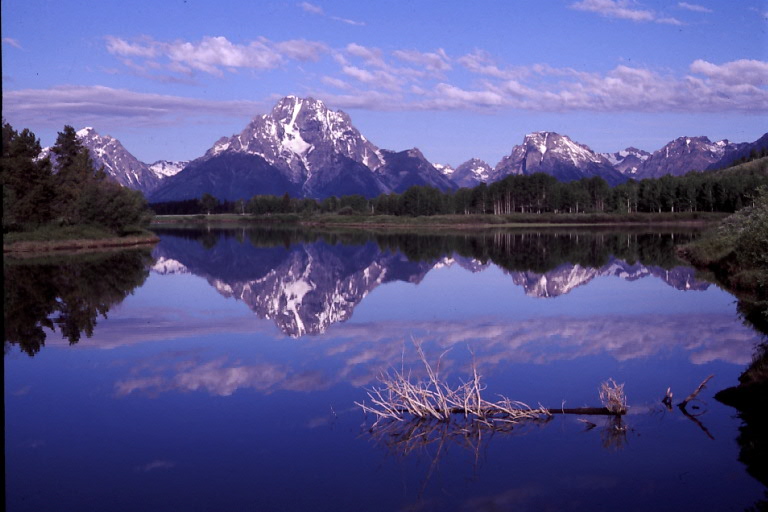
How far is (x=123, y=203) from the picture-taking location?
334ft

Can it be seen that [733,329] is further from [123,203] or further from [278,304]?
[123,203]

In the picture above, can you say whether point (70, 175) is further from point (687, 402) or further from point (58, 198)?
point (687, 402)

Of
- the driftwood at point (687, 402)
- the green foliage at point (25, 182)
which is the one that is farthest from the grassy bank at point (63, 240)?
the driftwood at point (687, 402)

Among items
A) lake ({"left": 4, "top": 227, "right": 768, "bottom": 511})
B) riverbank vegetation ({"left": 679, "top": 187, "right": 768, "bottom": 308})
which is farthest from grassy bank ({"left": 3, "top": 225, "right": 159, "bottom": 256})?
riverbank vegetation ({"left": 679, "top": 187, "right": 768, "bottom": 308})

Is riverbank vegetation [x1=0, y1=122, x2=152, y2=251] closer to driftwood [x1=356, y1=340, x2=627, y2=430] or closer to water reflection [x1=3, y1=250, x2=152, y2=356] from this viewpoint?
water reflection [x1=3, y1=250, x2=152, y2=356]

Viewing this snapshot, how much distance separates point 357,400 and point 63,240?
7813cm

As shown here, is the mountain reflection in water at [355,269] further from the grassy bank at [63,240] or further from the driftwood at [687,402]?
the driftwood at [687,402]

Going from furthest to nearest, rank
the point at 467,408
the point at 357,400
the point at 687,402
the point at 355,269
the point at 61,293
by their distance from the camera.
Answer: the point at 355,269 < the point at 61,293 < the point at 357,400 < the point at 687,402 < the point at 467,408

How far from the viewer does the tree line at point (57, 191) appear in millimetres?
84062

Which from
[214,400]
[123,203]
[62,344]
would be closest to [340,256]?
[123,203]

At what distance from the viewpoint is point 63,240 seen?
289 ft

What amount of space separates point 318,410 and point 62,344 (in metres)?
14.9

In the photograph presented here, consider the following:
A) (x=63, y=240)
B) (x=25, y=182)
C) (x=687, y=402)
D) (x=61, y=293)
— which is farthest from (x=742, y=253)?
(x=25, y=182)

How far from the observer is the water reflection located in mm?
31938
